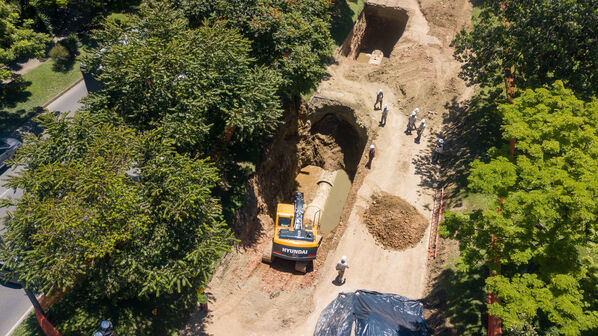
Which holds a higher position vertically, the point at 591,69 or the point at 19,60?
the point at 591,69

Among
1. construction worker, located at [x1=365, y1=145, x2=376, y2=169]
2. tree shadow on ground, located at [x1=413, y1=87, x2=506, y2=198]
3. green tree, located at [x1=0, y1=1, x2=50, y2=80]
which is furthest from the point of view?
construction worker, located at [x1=365, y1=145, x2=376, y2=169]

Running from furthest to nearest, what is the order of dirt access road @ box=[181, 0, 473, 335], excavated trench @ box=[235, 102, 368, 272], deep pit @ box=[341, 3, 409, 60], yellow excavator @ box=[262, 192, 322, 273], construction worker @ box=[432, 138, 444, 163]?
deep pit @ box=[341, 3, 409, 60] → construction worker @ box=[432, 138, 444, 163] → excavated trench @ box=[235, 102, 368, 272] → yellow excavator @ box=[262, 192, 322, 273] → dirt access road @ box=[181, 0, 473, 335]

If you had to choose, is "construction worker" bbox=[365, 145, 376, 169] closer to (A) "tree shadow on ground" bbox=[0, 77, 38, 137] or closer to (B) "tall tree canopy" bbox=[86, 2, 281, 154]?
(B) "tall tree canopy" bbox=[86, 2, 281, 154]

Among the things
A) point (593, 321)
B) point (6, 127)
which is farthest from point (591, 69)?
point (6, 127)

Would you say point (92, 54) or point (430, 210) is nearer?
point (92, 54)

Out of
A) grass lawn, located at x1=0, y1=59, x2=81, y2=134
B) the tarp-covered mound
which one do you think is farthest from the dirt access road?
grass lawn, located at x1=0, y1=59, x2=81, y2=134

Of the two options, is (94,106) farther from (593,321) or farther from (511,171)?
(593,321)

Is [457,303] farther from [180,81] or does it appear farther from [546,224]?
[180,81]
